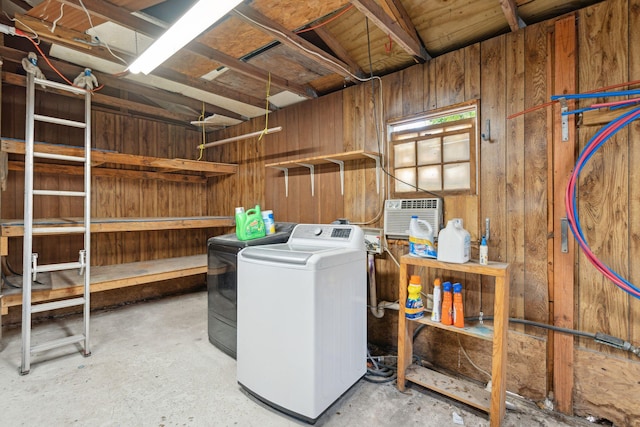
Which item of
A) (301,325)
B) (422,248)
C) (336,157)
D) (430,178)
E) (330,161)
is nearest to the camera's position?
(301,325)

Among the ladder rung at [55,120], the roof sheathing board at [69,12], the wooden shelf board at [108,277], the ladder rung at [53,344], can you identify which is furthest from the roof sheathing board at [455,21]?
the ladder rung at [53,344]

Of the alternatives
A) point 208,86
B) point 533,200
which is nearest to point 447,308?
point 533,200

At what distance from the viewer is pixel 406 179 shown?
7.73 feet

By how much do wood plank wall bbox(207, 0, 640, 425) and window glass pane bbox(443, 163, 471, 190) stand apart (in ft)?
0.36

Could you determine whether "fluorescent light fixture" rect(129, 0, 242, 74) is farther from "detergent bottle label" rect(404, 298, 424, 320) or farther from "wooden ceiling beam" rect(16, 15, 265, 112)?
"detergent bottle label" rect(404, 298, 424, 320)

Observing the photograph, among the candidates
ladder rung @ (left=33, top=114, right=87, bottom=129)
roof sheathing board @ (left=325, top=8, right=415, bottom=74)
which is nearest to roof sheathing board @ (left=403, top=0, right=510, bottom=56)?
roof sheathing board @ (left=325, top=8, right=415, bottom=74)

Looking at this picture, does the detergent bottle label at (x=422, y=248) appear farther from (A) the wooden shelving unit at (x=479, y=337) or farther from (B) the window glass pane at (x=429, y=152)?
(B) the window glass pane at (x=429, y=152)

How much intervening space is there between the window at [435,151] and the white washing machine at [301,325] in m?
0.78

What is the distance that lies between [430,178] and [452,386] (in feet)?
4.66

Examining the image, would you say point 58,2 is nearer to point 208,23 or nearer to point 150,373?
point 208,23

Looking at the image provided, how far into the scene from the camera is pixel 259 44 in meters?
2.11

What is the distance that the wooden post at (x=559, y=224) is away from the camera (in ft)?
5.48

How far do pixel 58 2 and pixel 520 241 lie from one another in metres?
3.12

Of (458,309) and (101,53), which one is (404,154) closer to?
(458,309)
